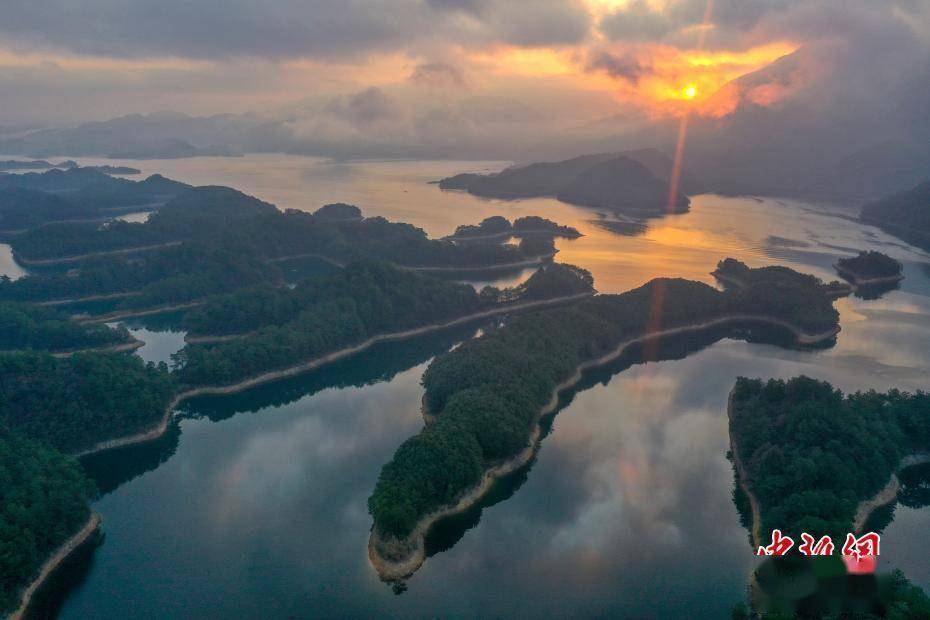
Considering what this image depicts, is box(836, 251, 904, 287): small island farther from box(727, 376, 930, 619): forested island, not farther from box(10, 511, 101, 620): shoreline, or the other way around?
box(10, 511, 101, 620): shoreline

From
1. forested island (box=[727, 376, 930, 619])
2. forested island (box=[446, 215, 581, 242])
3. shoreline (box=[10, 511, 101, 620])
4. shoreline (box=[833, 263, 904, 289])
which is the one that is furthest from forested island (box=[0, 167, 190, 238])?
shoreline (box=[833, 263, 904, 289])

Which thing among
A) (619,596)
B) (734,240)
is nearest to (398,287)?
(619,596)

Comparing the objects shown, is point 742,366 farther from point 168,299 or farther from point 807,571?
point 168,299

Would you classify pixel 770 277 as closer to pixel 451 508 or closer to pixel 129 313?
pixel 451 508

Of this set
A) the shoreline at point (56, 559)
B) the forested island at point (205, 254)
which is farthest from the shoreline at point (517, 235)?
the shoreline at point (56, 559)

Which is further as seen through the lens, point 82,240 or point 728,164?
point 728,164

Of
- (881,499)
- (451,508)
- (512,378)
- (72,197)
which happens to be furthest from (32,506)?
(72,197)

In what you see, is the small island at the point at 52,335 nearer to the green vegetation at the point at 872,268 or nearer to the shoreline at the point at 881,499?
the shoreline at the point at 881,499
